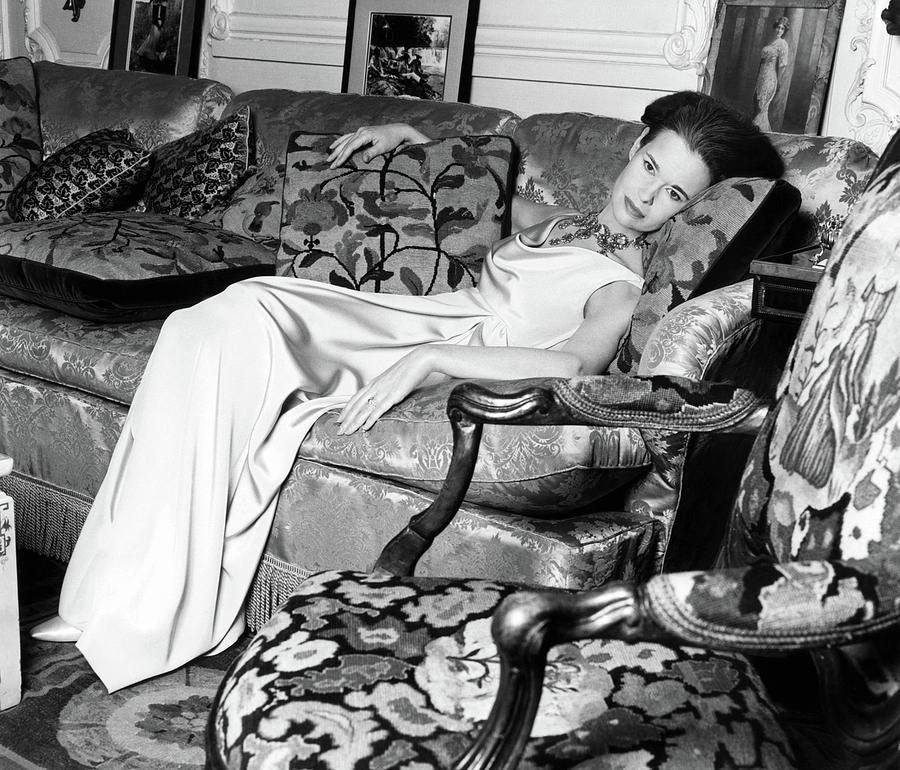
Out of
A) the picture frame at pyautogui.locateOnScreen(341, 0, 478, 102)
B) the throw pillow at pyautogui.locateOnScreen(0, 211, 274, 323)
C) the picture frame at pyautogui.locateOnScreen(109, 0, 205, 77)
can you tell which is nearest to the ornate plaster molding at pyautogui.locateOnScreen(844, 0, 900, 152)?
the picture frame at pyautogui.locateOnScreen(341, 0, 478, 102)

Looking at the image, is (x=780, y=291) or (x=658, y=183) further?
(x=658, y=183)

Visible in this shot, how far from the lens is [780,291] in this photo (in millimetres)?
1620

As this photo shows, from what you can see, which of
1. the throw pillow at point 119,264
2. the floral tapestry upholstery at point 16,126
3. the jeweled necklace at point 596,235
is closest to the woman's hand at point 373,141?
the throw pillow at point 119,264

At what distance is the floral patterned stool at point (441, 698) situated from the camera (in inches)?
35.1

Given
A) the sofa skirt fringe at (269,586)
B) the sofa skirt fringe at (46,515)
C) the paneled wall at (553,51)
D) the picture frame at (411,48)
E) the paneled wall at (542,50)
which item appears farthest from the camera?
the picture frame at (411,48)

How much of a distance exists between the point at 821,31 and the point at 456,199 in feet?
3.44

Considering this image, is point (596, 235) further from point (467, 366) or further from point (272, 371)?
point (272, 371)

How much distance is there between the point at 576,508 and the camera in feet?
5.78

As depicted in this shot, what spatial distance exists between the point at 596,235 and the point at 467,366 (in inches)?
18.1

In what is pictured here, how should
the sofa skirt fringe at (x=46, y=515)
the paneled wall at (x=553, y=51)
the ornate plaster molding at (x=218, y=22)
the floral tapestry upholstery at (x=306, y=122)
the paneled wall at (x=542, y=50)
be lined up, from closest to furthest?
the sofa skirt fringe at (x=46, y=515) < the paneled wall at (x=553, y=51) < the floral tapestry upholstery at (x=306, y=122) < the paneled wall at (x=542, y=50) < the ornate plaster molding at (x=218, y=22)

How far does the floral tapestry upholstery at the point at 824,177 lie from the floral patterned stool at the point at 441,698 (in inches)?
48.7

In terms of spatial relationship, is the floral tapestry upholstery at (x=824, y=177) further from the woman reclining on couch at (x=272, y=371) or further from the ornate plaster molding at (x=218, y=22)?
the ornate plaster molding at (x=218, y=22)

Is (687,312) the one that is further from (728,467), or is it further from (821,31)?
(821,31)

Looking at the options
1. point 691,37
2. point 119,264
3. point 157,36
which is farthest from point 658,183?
point 157,36
